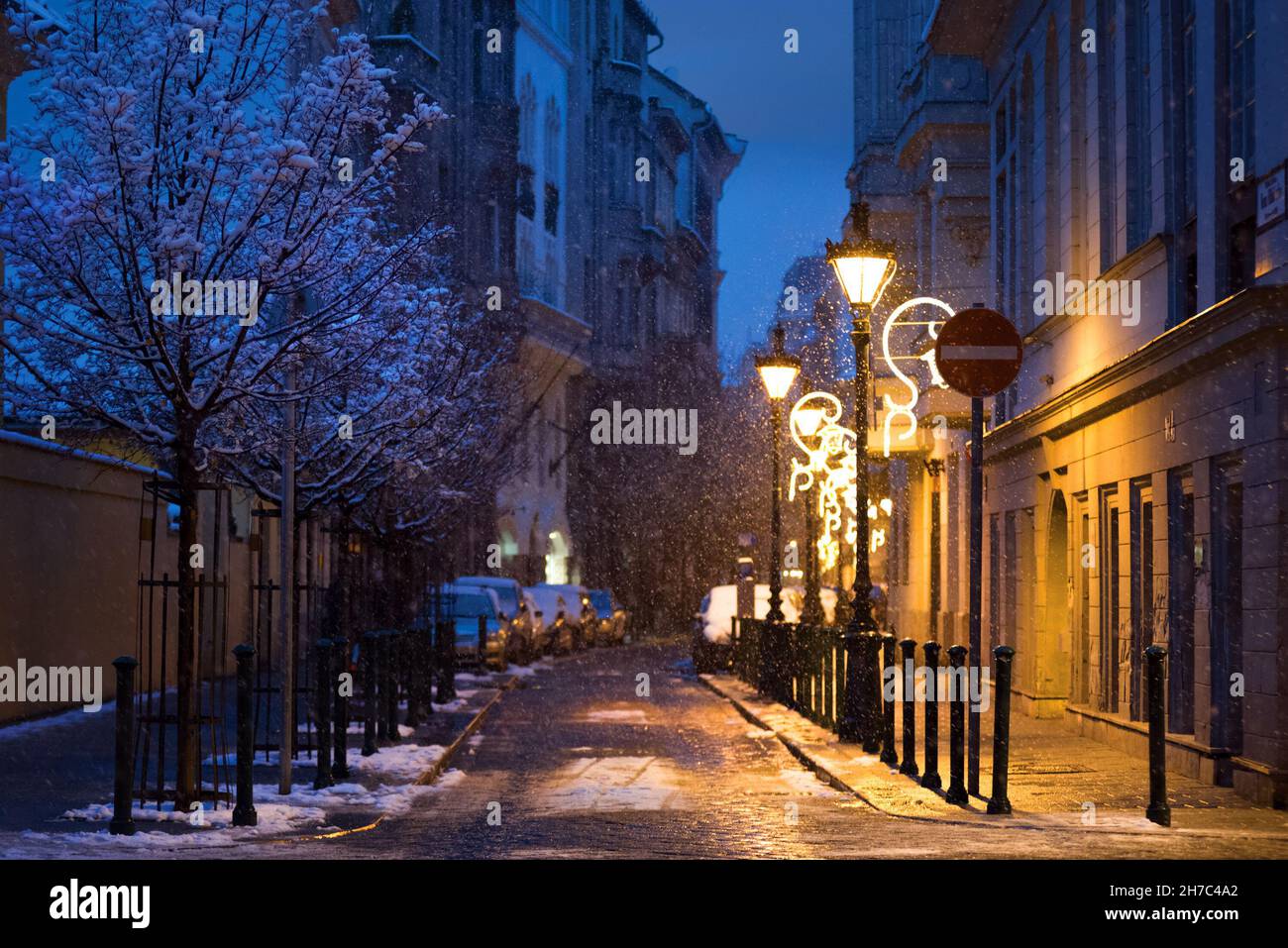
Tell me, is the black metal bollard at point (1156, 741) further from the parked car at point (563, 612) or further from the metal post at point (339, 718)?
the parked car at point (563, 612)

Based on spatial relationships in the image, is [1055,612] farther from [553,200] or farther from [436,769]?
[553,200]

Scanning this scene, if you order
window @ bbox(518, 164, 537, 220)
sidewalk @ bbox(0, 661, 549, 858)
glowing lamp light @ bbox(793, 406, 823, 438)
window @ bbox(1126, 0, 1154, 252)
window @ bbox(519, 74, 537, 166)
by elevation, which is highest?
window @ bbox(519, 74, 537, 166)

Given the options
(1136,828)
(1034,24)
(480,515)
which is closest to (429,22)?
(480,515)

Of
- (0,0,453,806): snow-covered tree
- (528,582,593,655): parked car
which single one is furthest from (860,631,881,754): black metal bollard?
(528,582,593,655): parked car

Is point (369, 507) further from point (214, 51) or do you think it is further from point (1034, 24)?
point (214, 51)

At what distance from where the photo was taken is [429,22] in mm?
54469

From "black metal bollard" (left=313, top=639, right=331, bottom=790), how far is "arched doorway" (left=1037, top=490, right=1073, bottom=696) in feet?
40.3

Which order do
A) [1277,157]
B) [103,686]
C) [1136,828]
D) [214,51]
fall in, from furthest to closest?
[103,686]
[1277,157]
[214,51]
[1136,828]

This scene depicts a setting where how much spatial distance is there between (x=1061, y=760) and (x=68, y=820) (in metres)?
9.66

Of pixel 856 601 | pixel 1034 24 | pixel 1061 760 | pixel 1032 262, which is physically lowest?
pixel 1061 760

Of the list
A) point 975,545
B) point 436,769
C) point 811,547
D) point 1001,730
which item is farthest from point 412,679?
point 811,547

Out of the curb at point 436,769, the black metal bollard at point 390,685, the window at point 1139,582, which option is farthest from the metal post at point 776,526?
the black metal bollard at point 390,685

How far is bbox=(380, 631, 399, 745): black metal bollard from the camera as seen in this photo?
770 inches

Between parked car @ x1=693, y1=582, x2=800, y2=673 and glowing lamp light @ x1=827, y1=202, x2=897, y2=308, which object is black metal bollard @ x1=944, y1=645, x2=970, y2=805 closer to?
glowing lamp light @ x1=827, y1=202, x2=897, y2=308
